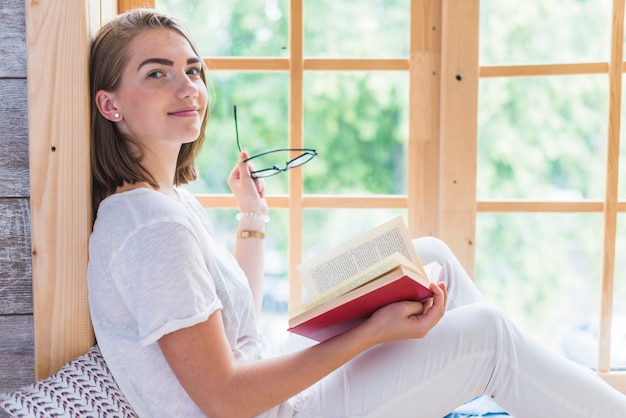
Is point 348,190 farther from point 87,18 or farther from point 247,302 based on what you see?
point 87,18

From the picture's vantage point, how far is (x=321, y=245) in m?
1.86

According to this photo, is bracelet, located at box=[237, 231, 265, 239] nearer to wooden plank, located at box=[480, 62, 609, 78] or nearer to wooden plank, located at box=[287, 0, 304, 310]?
wooden plank, located at box=[287, 0, 304, 310]

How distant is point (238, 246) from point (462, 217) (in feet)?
1.95

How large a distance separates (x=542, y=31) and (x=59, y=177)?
1.28 metres

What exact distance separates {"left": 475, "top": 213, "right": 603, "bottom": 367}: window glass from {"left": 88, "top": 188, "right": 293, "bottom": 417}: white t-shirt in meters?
0.86

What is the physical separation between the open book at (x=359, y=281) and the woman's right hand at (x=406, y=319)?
0.01 m

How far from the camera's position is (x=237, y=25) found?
180 cm

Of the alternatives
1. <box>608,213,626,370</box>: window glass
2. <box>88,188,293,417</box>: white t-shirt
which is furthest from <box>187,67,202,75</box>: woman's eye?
<box>608,213,626,370</box>: window glass

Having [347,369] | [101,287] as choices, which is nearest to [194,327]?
[101,287]

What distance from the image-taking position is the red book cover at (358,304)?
112 centimetres

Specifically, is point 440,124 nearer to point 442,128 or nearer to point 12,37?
point 442,128

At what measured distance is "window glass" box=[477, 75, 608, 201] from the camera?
180 centimetres

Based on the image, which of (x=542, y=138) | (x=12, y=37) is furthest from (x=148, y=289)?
(x=542, y=138)

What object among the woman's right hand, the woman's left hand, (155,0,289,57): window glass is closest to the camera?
the woman's right hand
